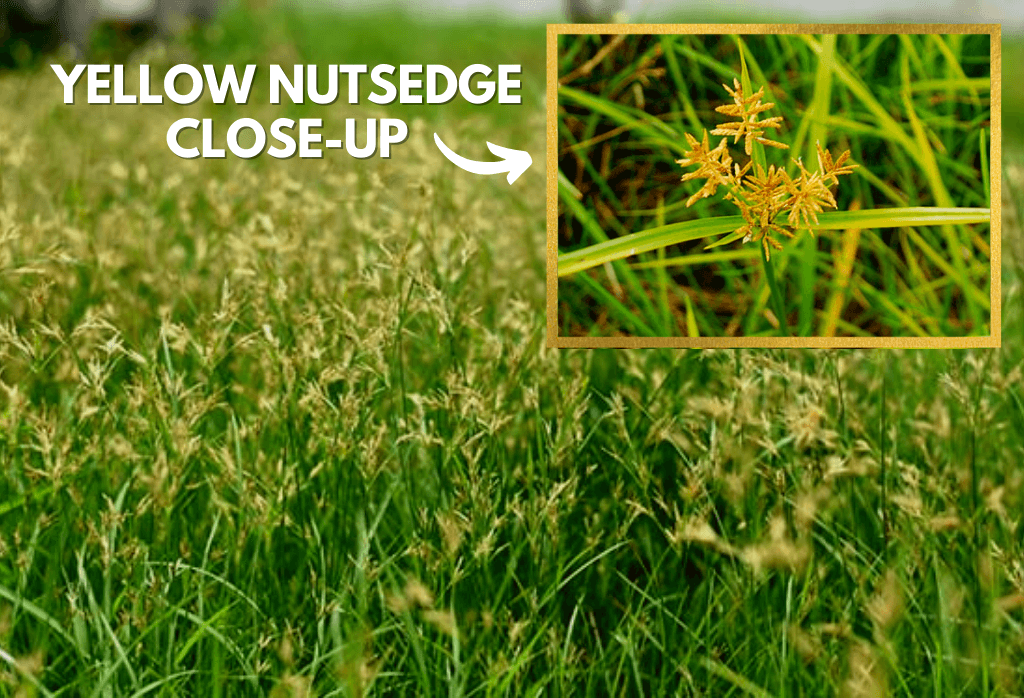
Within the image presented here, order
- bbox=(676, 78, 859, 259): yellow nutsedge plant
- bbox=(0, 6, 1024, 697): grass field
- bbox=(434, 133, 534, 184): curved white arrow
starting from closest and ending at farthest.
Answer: bbox=(0, 6, 1024, 697): grass field → bbox=(676, 78, 859, 259): yellow nutsedge plant → bbox=(434, 133, 534, 184): curved white arrow

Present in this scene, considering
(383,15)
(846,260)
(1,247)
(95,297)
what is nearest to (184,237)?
(95,297)

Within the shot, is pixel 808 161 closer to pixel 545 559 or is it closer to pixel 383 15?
pixel 545 559

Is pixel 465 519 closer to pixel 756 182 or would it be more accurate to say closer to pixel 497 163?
pixel 756 182

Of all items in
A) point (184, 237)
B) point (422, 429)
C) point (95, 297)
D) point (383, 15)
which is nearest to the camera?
point (422, 429)

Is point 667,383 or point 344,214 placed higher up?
point 344,214

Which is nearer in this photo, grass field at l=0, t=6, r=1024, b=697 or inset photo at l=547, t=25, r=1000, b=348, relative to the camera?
grass field at l=0, t=6, r=1024, b=697

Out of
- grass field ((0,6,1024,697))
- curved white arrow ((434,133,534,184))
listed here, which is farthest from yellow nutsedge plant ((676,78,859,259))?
curved white arrow ((434,133,534,184))

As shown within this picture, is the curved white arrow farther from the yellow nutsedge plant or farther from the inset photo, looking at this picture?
the yellow nutsedge plant

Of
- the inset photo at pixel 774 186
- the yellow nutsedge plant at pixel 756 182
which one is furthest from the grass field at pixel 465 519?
the yellow nutsedge plant at pixel 756 182
